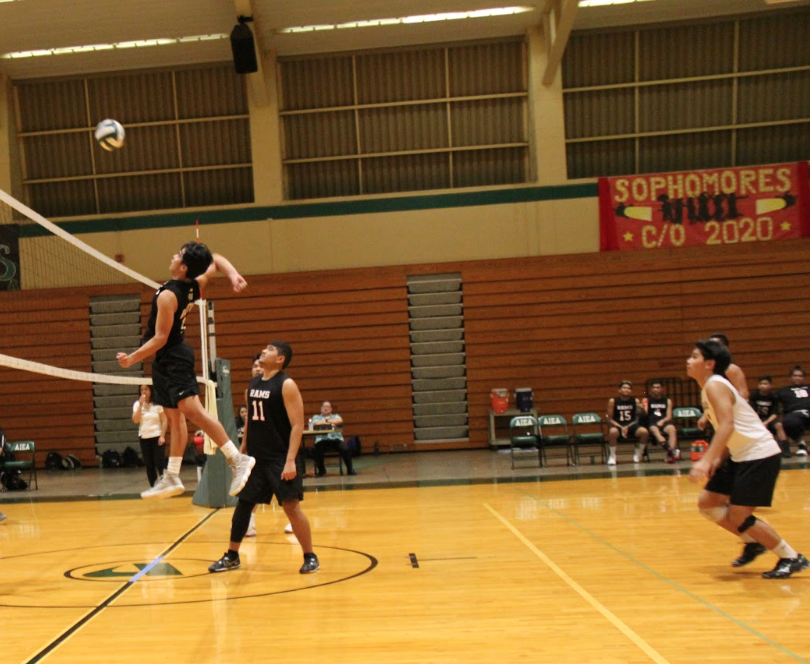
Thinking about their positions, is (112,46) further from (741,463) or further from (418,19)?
(741,463)

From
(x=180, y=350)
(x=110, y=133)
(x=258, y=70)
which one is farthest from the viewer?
(x=258, y=70)

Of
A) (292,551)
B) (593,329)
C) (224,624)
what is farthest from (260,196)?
(224,624)

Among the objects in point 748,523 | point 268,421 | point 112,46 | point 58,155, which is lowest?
point 748,523

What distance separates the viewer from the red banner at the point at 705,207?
695 inches

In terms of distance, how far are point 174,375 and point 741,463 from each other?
4084 millimetres

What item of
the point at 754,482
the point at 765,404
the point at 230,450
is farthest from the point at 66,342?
the point at 754,482

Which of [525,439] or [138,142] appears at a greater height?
[138,142]

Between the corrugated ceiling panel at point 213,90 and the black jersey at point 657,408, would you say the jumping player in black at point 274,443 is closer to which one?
the black jersey at point 657,408

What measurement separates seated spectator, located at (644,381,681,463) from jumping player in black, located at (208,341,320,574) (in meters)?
8.55

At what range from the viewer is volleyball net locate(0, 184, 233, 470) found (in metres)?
18.2

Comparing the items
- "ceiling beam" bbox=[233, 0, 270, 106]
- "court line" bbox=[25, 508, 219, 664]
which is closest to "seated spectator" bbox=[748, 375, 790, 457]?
"court line" bbox=[25, 508, 219, 664]

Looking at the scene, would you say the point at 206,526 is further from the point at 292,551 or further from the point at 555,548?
the point at 555,548

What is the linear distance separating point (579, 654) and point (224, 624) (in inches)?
85.9

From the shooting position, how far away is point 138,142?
19.4 meters
